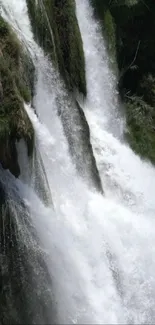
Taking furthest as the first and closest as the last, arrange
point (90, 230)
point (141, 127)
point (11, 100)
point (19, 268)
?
point (141, 127) → point (90, 230) → point (11, 100) → point (19, 268)

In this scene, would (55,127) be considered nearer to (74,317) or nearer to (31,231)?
(31,231)

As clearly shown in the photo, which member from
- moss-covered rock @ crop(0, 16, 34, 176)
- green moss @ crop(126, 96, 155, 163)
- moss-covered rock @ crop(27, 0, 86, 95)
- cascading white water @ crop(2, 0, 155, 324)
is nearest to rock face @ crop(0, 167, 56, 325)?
cascading white water @ crop(2, 0, 155, 324)

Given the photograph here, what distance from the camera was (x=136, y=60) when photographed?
1314 cm

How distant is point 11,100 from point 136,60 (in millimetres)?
5808

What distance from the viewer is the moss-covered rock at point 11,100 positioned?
25.9 feet

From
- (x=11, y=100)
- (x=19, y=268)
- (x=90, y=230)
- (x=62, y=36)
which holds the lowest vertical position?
(x=90, y=230)

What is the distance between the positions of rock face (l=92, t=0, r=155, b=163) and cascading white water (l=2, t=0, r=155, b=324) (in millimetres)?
1367

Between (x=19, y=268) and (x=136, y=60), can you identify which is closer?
(x=19, y=268)

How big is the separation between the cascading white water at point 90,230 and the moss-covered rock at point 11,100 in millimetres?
513

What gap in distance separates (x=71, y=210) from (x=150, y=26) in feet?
19.7

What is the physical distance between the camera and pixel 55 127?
966 cm

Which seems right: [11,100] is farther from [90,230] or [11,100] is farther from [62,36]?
[62,36]

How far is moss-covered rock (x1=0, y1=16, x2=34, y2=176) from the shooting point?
789cm

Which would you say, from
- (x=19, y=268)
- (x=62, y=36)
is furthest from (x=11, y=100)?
(x=62, y=36)
